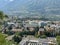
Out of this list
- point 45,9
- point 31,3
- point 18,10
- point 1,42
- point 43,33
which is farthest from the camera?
point 31,3

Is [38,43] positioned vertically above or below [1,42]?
below

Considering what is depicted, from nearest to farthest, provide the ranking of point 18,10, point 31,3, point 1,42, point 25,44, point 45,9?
point 1,42, point 25,44, point 45,9, point 18,10, point 31,3

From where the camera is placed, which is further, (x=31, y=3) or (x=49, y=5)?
(x=31, y=3)

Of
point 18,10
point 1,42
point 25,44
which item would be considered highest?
point 1,42

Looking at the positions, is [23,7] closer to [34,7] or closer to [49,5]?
[34,7]

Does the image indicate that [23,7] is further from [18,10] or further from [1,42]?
[1,42]

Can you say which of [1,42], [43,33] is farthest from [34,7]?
[1,42]

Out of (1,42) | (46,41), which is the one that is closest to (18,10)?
(46,41)
